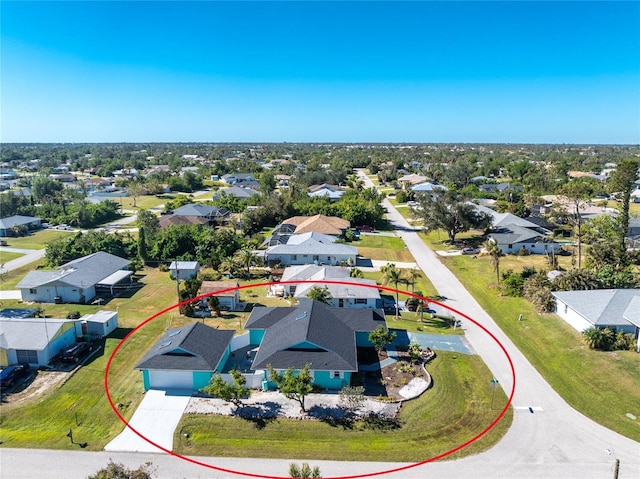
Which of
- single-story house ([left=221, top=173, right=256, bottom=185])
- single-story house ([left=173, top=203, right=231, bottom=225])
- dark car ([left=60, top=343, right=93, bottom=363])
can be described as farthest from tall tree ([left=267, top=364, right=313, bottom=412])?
single-story house ([left=221, top=173, right=256, bottom=185])

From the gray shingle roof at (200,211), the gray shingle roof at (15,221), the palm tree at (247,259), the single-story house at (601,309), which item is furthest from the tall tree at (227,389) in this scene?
the gray shingle roof at (15,221)

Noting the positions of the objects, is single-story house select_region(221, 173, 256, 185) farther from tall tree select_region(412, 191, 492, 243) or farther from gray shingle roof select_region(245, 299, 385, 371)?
gray shingle roof select_region(245, 299, 385, 371)

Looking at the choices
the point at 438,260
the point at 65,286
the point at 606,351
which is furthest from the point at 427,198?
the point at 65,286

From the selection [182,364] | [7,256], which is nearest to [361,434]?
[182,364]

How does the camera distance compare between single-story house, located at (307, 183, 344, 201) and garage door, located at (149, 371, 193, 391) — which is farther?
single-story house, located at (307, 183, 344, 201)

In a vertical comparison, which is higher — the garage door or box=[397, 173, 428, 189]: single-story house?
box=[397, 173, 428, 189]: single-story house

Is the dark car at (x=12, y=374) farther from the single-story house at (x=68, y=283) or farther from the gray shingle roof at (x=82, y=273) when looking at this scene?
the gray shingle roof at (x=82, y=273)
